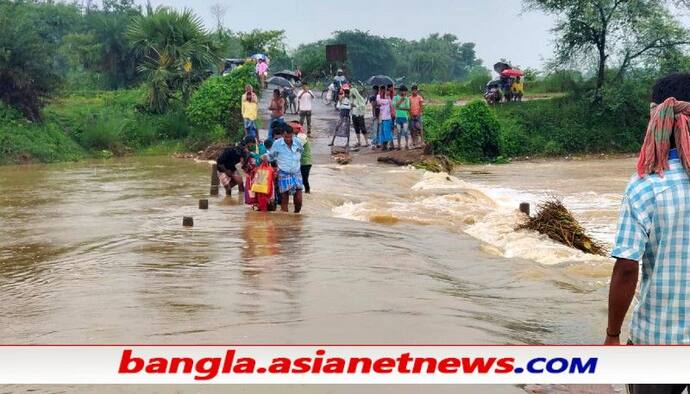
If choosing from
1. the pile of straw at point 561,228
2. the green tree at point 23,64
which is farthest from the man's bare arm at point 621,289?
the green tree at point 23,64

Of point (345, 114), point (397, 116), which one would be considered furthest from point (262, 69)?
point (397, 116)

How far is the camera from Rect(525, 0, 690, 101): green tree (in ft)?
105

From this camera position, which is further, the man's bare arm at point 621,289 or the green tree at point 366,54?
the green tree at point 366,54

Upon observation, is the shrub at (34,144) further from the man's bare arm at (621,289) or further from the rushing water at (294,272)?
the man's bare arm at (621,289)

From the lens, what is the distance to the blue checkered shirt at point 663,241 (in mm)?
3379

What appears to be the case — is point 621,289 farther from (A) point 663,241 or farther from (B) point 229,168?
(B) point 229,168

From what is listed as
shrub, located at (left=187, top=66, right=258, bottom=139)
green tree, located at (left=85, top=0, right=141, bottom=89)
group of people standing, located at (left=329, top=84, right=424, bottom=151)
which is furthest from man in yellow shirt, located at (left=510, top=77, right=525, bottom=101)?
green tree, located at (left=85, top=0, right=141, bottom=89)

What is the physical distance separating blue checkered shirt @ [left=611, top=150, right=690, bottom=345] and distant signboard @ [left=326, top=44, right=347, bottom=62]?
35.5m

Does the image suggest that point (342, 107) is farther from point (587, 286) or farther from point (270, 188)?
point (587, 286)

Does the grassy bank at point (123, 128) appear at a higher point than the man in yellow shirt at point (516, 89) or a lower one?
lower

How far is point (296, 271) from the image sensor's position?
30.3 feet

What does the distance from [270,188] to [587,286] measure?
5794 millimetres

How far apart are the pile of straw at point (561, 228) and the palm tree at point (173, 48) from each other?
66.6 ft

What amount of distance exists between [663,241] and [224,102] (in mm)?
25052
